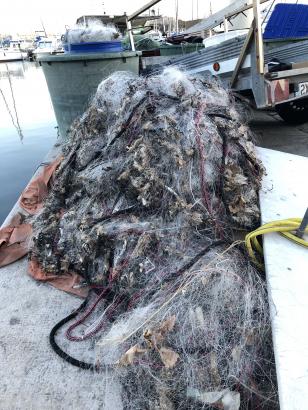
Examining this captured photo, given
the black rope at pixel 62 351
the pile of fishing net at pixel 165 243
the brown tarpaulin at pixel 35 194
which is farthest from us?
the brown tarpaulin at pixel 35 194

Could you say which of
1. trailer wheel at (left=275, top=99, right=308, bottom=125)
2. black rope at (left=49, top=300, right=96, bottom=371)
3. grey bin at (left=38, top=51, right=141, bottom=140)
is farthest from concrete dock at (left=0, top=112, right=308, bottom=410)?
trailer wheel at (left=275, top=99, right=308, bottom=125)

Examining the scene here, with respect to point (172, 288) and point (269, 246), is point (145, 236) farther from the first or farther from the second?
point (269, 246)

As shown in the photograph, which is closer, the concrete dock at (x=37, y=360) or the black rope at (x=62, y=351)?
the concrete dock at (x=37, y=360)

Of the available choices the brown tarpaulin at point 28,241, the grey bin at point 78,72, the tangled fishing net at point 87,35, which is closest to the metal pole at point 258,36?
the brown tarpaulin at point 28,241

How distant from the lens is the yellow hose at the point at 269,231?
2.43 m

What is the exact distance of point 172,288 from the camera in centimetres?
222

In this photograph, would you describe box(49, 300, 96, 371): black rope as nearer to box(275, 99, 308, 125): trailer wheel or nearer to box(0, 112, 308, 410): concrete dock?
box(0, 112, 308, 410): concrete dock

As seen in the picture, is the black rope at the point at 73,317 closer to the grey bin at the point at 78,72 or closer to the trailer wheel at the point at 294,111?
the grey bin at the point at 78,72

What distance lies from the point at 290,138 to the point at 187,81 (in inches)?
122

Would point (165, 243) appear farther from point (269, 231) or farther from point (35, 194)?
point (35, 194)

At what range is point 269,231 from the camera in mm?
2428

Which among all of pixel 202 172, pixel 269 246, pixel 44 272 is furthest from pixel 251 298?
pixel 44 272

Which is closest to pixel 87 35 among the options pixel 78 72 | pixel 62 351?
pixel 78 72

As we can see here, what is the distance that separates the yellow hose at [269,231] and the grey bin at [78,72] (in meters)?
3.93
